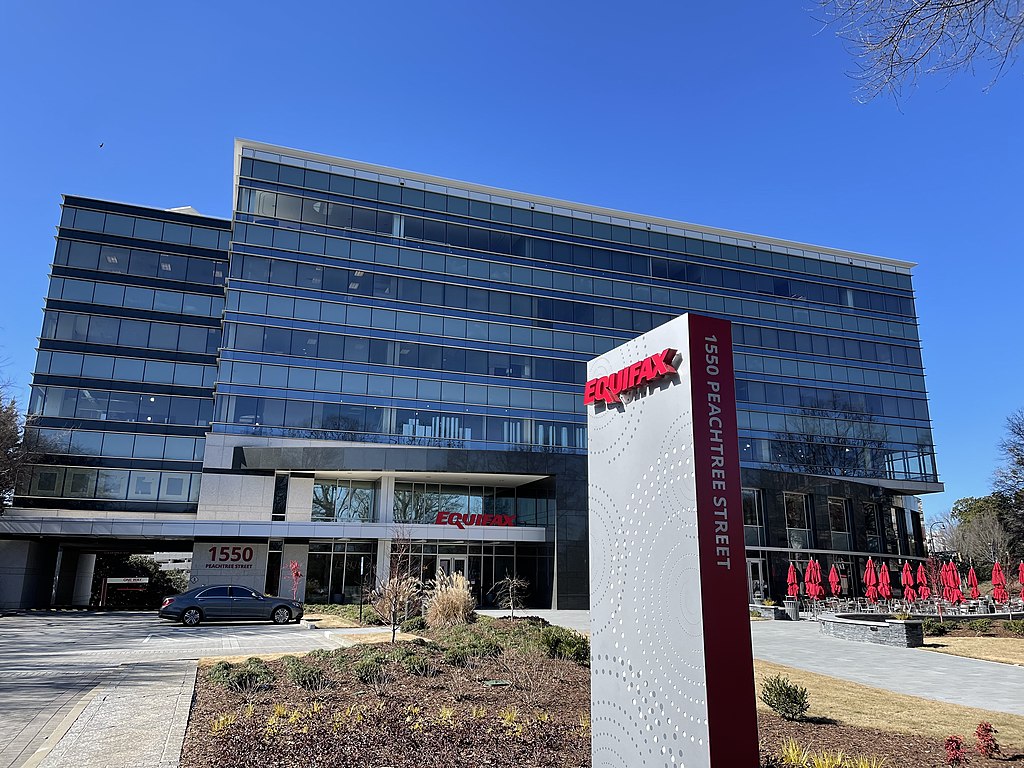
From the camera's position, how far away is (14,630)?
2556 cm

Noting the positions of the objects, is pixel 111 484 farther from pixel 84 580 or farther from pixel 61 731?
pixel 61 731

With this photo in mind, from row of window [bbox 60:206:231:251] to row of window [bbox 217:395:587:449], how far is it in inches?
552

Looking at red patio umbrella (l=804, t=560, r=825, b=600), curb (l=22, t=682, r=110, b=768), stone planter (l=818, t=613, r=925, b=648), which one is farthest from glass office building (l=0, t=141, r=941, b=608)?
curb (l=22, t=682, r=110, b=768)

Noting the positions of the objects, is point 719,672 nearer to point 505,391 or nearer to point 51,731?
point 51,731

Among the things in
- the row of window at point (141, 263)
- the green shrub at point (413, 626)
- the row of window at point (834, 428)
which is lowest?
the green shrub at point (413, 626)

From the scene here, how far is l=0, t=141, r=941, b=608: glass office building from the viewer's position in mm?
39375

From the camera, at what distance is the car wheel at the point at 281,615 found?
2953cm

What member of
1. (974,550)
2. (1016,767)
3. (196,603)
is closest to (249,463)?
(196,603)

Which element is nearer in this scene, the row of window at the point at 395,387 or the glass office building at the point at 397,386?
the glass office building at the point at 397,386

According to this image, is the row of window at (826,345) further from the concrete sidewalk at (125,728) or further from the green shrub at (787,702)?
the concrete sidewalk at (125,728)

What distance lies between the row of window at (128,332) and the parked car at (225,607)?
23.5 m

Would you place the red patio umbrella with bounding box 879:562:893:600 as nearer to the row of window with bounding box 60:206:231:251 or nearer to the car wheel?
the car wheel

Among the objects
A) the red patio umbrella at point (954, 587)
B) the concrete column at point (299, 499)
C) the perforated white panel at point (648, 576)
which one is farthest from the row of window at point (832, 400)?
the perforated white panel at point (648, 576)

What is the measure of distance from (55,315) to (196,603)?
87.7ft
